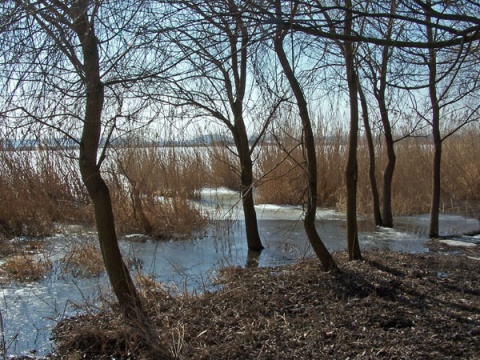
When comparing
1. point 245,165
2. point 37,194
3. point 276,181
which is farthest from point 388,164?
point 37,194

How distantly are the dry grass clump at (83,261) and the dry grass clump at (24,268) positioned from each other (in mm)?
201

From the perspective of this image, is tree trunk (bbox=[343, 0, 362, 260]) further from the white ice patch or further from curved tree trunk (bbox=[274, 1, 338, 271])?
the white ice patch

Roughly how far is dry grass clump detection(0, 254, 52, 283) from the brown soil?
4.98ft

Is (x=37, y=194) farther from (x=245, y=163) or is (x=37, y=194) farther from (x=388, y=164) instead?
(x=388, y=164)

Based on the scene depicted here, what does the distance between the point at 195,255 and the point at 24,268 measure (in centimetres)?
183

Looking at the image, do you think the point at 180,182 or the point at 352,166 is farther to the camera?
the point at 180,182

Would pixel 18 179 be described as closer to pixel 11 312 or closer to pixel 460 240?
pixel 11 312

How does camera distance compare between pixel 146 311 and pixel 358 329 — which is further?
pixel 146 311

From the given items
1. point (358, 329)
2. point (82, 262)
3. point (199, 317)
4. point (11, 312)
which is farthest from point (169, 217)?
point (358, 329)

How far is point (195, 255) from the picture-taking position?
19.1ft

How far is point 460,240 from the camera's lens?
20.2 ft

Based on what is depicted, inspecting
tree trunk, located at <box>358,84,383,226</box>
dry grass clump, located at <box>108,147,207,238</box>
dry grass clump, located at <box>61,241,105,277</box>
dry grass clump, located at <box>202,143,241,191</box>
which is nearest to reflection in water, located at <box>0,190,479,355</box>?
dry grass clump, located at <box>61,241,105,277</box>

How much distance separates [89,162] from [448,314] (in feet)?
8.24

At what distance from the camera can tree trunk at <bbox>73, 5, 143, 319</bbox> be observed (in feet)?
9.89
